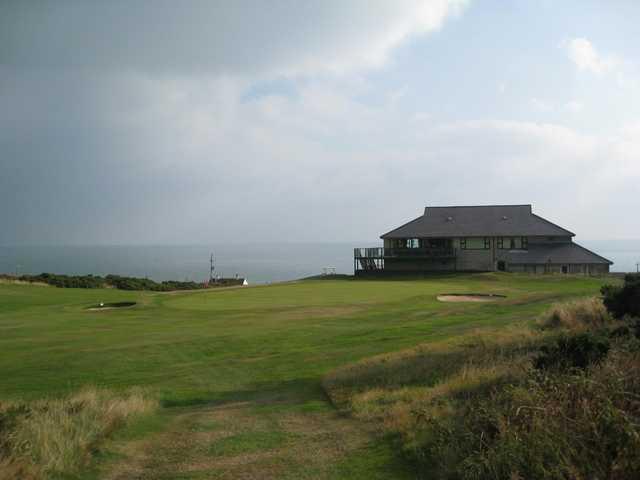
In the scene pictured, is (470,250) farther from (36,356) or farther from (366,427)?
(366,427)

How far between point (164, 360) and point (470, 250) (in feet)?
167

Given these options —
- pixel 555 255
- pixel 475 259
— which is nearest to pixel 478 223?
pixel 475 259

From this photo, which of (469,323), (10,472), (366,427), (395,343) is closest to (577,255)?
(469,323)

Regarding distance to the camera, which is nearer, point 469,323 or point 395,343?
point 395,343

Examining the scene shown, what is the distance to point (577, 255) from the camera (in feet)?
186

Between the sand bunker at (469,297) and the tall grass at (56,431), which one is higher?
the sand bunker at (469,297)

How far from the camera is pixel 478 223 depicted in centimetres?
6431

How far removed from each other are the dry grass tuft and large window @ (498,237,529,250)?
4448 cm

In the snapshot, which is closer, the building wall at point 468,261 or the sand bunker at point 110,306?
the sand bunker at point 110,306

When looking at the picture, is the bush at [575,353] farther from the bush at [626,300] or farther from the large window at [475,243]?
the large window at [475,243]

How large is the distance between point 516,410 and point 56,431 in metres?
5.88

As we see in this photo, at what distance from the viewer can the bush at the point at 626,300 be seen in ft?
42.3

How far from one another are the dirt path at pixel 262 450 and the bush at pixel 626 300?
295 inches

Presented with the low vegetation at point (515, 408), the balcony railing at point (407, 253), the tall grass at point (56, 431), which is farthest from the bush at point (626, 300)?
the balcony railing at point (407, 253)
